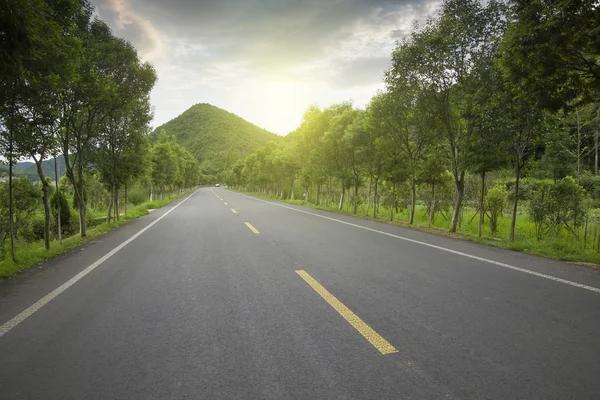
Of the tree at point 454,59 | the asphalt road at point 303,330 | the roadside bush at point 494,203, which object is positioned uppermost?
the tree at point 454,59

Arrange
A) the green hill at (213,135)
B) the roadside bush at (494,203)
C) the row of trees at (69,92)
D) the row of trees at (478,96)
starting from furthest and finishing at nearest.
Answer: the green hill at (213,135), the roadside bush at (494,203), the row of trees at (478,96), the row of trees at (69,92)

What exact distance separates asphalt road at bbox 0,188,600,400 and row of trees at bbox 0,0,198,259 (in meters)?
3.18

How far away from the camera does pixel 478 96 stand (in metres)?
10.4

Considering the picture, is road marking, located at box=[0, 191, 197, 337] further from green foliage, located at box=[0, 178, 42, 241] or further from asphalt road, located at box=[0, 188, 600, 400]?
green foliage, located at box=[0, 178, 42, 241]

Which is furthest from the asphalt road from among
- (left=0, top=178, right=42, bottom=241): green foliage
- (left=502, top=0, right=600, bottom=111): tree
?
(left=0, top=178, right=42, bottom=241): green foliage

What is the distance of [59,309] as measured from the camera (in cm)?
405

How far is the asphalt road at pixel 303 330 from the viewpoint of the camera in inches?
94.8

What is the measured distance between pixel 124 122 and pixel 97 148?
5.80 feet

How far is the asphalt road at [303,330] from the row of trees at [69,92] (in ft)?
10.4

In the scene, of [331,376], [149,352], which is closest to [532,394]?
[331,376]

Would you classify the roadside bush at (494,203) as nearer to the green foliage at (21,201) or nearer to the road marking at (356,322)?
the road marking at (356,322)

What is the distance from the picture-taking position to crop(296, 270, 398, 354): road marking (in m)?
2.91

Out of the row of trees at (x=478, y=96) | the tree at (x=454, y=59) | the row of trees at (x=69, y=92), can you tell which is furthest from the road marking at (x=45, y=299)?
the tree at (x=454, y=59)

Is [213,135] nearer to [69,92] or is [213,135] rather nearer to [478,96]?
[69,92]
